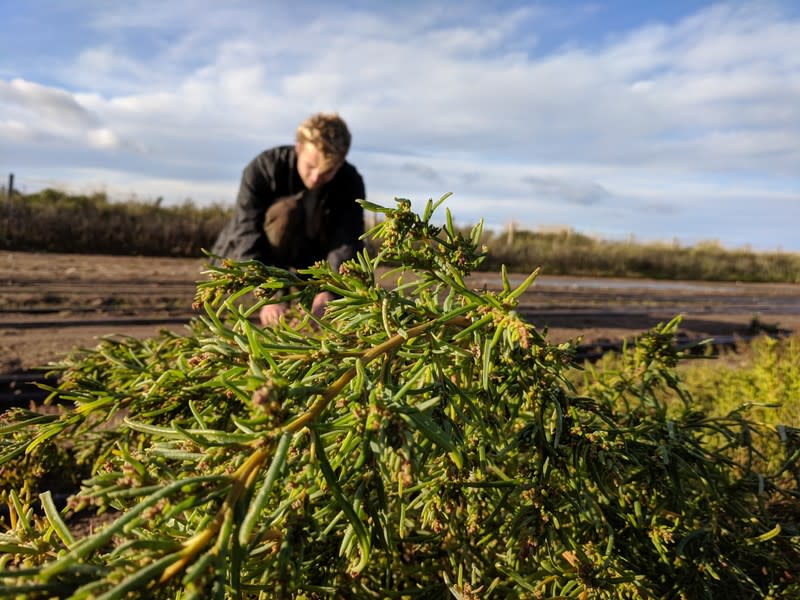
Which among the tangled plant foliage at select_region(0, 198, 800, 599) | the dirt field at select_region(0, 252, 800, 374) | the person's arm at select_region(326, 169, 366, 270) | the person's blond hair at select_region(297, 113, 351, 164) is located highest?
the person's blond hair at select_region(297, 113, 351, 164)

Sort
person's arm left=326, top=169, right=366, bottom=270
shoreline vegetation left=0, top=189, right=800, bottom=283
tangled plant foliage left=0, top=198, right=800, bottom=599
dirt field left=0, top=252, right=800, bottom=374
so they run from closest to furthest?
1. tangled plant foliage left=0, top=198, right=800, bottom=599
2. person's arm left=326, top=169, right=366, bottom=270
3. dirt field left=0, top=252, right=800, bottom=374
4. shoreline vegetation left=0, top=189, right=800, bottom=283

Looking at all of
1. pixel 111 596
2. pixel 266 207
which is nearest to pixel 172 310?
pixel 266 207

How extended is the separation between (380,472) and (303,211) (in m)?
3.99

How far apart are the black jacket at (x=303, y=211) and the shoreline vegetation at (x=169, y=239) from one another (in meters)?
4.03

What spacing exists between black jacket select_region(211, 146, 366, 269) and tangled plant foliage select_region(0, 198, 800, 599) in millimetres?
3070

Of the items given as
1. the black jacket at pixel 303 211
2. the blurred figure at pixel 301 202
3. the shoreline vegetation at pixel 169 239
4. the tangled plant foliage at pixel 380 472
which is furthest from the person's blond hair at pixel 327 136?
the shoreline vegetation at pixel 169 239

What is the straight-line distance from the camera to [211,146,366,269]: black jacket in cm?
443

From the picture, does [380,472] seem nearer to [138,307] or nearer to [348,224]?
[348,224]

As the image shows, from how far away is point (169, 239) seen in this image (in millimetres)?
17344

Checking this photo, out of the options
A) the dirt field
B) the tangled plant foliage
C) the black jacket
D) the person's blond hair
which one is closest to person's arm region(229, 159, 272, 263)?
the black jacket

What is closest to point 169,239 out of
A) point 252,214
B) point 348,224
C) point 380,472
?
point 252,214

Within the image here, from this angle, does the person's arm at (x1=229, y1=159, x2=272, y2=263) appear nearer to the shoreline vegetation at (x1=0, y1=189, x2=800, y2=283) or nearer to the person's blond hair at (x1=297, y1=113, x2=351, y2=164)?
the person's blond hair at (x1=297, y1=113, x2=351, y2=164)

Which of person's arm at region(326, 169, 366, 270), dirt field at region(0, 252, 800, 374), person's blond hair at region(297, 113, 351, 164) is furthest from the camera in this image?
dirt field at region(0, 252, 800, 374)

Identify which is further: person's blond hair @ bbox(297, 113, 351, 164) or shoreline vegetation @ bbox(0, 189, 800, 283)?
shoreline vegetation @ bbox(0, 189, 800, 283)
